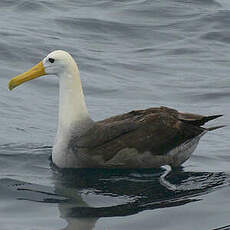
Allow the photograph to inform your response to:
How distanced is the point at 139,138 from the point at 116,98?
3.82 m

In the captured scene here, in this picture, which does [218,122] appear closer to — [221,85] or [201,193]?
[221,85]

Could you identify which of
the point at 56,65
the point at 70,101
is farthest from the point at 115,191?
the point at 56,65

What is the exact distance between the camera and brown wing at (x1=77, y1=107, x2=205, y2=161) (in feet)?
33.5

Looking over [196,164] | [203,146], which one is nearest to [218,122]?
[203,146]

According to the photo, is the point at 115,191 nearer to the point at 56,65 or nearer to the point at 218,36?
the point at 56,65

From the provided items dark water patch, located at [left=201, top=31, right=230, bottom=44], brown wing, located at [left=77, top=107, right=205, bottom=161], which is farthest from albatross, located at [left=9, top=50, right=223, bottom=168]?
dark water patch, located at [left=201, top=31, right=230, bottom=44]

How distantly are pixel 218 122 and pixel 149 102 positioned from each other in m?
1.43

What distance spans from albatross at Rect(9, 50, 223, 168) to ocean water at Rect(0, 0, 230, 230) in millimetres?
165

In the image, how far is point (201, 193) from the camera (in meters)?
9.64

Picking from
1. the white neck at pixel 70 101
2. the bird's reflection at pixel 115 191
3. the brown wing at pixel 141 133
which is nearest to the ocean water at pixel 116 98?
the bird's reflection at pixel 115 191

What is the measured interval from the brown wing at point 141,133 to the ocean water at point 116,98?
31cm

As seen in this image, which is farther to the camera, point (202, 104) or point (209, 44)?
point (209, 44)

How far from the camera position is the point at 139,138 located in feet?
33.8

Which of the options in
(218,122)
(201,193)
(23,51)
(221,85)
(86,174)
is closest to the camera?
(201,193)
